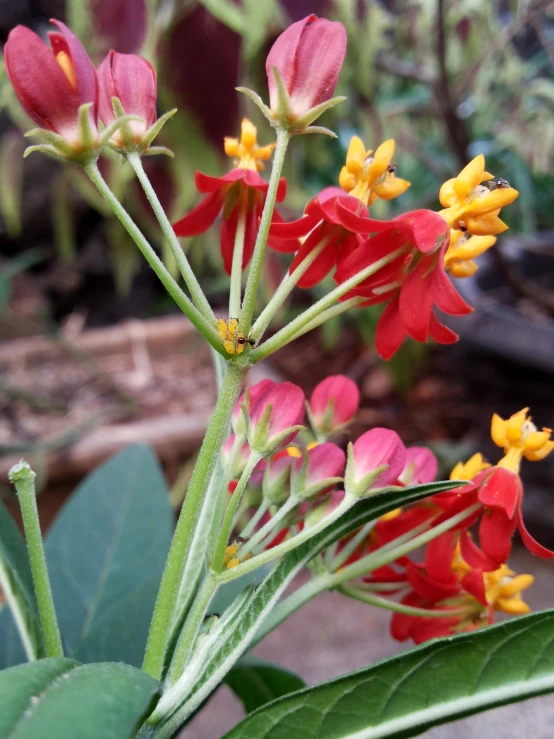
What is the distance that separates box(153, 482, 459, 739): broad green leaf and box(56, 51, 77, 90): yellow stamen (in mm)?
174

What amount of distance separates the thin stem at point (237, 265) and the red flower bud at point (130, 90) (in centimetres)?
5

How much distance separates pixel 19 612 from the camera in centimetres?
27

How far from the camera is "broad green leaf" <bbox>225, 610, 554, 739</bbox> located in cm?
21

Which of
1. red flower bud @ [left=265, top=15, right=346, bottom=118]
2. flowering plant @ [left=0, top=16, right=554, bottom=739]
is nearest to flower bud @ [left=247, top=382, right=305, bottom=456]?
flowering plant @ [left=0, top=16, right=554, bottom=739]

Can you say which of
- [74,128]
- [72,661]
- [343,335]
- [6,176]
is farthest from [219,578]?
[343,335]

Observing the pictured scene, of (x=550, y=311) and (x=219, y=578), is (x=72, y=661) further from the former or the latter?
(x=550, y=311)

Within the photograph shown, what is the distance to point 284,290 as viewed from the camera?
233 mm

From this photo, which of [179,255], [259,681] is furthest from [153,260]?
[259,681]

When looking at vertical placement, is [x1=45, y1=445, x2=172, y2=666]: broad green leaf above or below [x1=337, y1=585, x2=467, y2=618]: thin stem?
below

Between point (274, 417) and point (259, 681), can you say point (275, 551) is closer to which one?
point (274, 417)

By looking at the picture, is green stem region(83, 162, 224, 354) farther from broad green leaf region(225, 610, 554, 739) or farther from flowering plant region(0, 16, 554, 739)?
broad green leaf region(225, 610, 554, 739)

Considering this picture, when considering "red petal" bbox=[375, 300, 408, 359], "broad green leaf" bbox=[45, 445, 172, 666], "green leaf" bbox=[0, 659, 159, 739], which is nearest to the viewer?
"green leaf" bbox=[0, 659, 159, 739]

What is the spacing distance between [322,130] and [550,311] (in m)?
1.00

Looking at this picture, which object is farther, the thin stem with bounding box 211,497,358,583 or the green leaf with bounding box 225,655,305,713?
the green leaf with bounding box 225,655,305,713
